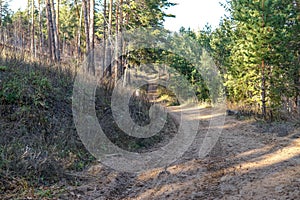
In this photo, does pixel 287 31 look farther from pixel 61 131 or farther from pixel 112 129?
pixel 61 131

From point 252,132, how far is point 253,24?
15.9 feet

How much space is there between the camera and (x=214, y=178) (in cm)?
559

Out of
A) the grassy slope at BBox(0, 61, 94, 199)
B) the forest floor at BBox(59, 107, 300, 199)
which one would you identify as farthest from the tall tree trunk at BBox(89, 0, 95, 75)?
the forest floor at BBox(59, 107, 300, 199)

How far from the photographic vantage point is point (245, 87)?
14547mm

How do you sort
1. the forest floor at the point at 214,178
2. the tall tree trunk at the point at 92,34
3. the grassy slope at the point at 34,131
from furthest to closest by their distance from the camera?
the tall tree trunk at the point at 92,34, the grassy slope at the point at 34,131, the forest floor at the point at 214,178

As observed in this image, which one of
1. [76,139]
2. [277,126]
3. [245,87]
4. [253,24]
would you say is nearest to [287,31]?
[253,24]

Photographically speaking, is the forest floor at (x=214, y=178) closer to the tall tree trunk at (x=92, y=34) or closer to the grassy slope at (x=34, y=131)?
the grassy slope at (x=34, y=131)

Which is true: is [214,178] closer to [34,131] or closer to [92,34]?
[34,131]

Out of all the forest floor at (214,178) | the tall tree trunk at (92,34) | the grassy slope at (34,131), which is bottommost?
the forest floor at (214,178)

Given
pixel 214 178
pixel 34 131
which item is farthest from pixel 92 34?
pixel 214 178

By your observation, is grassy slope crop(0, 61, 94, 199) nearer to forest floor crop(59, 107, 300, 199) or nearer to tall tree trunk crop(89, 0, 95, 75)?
forest floor crop(59, 107, 300, 199)

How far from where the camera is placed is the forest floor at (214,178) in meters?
4.78

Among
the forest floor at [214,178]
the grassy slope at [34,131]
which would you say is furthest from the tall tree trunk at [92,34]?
the forest floor at [214,178]

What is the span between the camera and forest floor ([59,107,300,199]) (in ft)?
15.7
